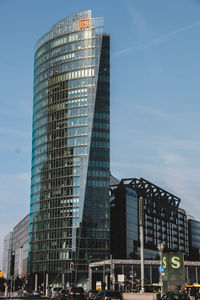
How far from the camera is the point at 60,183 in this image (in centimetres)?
15625

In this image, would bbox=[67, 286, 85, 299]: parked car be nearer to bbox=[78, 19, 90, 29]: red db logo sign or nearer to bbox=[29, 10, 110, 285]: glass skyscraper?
bbox=[29, 10, 110, 285]: glass skyscraper

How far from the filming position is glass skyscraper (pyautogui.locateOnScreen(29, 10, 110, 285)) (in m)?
150

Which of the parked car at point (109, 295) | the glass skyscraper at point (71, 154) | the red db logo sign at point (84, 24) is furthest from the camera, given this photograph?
the red db logo sign at point (84, 24)

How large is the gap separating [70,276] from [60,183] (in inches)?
1171

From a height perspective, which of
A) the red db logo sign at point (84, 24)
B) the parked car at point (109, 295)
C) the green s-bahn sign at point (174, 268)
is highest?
the red db logo sign at point (84, 24)

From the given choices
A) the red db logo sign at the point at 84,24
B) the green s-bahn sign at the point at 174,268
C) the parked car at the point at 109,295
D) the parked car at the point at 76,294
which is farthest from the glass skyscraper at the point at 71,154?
the parked car at the point at 109,295

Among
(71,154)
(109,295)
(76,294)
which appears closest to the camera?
(109,295)

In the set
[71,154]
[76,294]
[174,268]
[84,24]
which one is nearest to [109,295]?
[174,268]

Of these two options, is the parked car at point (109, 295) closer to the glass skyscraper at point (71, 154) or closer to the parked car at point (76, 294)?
the parked car at point (76, 294)

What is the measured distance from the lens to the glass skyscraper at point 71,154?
5901 inches

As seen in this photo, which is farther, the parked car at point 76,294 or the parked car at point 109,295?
the parked car at point 76,294

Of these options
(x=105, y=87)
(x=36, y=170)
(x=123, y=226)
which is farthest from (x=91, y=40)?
(x=123, y=226)

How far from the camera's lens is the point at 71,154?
155 metres

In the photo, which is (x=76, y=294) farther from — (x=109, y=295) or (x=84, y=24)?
(x=84, y=24)
